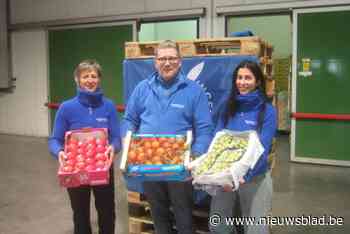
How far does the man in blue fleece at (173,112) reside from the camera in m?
2.36

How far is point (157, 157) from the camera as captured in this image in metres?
2.27

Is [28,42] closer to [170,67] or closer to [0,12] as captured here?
[0,12]

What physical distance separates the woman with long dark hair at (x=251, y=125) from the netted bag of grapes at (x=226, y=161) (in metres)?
0.11

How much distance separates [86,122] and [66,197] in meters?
2.25

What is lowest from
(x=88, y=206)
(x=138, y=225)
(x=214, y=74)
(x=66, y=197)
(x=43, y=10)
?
(x=66, y=197)

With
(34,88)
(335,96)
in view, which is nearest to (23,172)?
(34,88)

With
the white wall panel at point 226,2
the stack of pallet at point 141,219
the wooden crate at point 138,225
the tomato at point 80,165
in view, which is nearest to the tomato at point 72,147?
the tomato at point 80,165

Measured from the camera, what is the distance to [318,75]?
20.1ft

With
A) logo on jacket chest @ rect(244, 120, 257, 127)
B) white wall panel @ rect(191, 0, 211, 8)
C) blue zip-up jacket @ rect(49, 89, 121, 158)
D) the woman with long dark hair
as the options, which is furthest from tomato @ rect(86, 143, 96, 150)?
white wall panel @ rect(191, 0, 211, 8)

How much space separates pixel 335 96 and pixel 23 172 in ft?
16.1

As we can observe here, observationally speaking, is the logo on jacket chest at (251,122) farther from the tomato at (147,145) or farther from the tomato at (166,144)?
the tomato at (147,145)

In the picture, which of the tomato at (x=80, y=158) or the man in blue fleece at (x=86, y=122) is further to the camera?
the man in blue fleece at (x=86, y=122)

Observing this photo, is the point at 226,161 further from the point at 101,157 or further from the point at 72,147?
the point at 72,147

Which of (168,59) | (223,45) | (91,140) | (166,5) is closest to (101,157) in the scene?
(91,140)
